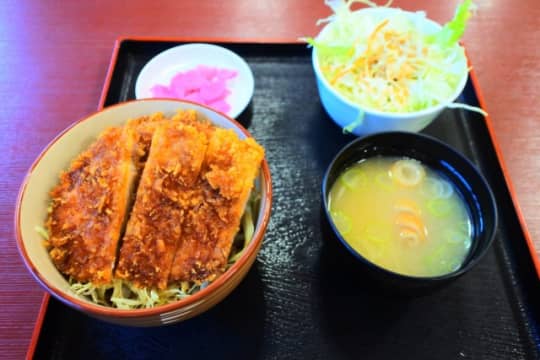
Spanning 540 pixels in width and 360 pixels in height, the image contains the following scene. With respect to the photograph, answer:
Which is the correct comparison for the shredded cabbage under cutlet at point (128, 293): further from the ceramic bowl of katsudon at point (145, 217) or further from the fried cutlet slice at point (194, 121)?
the fried cutlet slice at point (194, 121)

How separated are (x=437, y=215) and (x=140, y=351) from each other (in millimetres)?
1007

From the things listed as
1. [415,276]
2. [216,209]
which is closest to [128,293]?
[216,209]

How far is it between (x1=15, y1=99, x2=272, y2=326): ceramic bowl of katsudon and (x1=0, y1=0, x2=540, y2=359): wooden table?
0.39m

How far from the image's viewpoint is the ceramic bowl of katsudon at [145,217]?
103cm

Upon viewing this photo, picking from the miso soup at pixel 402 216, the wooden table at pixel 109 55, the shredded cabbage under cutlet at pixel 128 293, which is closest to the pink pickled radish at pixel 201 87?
the wooden table at pixel 109 55

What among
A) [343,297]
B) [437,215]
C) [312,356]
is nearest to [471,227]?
[437,215]

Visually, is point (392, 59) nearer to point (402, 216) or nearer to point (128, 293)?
point (402, 216)

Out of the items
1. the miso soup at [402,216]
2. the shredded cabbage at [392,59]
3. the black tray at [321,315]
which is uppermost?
the shredded cabbage at [392,59]

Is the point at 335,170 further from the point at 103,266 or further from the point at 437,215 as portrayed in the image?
the point at 103,266

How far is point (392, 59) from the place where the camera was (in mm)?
1667

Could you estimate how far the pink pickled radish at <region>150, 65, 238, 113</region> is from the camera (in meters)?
1.77

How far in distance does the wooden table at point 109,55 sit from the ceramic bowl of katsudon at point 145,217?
1.28 ft

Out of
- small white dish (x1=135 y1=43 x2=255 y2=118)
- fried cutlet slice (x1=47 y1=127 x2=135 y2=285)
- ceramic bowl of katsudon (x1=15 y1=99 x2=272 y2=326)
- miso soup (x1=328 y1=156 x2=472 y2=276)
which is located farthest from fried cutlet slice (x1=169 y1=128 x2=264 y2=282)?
small white dish (x1=135 y1=43 x2=255 y2=118)

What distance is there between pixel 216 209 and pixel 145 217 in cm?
19
